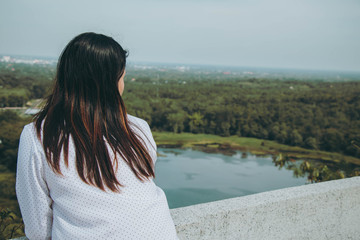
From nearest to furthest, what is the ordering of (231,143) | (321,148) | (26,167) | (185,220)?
(26,167) → (185,220) → (321,148) → (231,143)

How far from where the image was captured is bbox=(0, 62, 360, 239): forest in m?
8.25

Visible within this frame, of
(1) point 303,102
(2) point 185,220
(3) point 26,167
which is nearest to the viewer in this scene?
(3) point 26,167

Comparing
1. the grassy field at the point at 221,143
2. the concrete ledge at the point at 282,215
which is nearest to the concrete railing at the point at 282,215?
the concrete ledge at the point at 282,215

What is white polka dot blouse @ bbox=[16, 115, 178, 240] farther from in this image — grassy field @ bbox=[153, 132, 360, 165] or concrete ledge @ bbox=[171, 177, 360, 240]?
grassy field @ bbox=[153, 132, 360, 165]

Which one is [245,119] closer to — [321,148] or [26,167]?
[321,148]

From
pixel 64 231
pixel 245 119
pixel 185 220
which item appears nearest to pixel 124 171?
pixel 64 231

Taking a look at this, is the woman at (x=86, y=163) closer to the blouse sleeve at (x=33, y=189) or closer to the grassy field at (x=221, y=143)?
the blouse sleeve at (x=33, y=189)

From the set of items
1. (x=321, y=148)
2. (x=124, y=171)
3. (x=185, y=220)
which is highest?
(x=124, y=171)

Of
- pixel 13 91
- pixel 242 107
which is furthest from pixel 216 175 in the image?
pixel 13 91

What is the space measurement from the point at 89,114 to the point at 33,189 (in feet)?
0.73

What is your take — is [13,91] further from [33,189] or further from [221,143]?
[33,189]

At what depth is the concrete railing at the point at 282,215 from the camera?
1.36m

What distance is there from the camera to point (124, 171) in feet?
2.67

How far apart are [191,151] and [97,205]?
969cm
